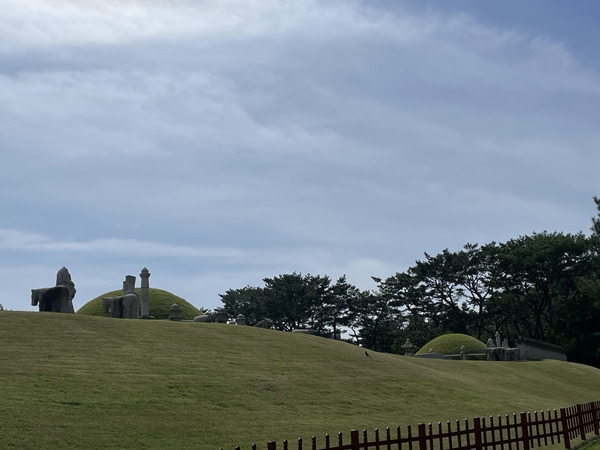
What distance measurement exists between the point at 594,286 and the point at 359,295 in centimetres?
3156

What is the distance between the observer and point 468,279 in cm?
9512

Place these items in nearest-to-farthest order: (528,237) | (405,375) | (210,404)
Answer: (210,404), (405,375), (528,237)

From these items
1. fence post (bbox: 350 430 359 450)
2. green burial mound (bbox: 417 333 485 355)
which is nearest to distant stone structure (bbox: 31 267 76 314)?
fence post (bbox: 350 430 359 450)

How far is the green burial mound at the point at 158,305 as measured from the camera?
183 feet

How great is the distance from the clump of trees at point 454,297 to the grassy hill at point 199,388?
41.5m

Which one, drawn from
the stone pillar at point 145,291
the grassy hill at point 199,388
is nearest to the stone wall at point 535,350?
the grassy hill at point 199,388

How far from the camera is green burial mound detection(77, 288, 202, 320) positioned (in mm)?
55781

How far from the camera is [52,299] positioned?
36906 mm

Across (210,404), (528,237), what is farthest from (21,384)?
(528,237)

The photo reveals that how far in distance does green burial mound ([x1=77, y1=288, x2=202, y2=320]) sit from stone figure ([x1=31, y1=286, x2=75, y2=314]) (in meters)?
17.3

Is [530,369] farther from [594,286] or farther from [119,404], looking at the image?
[119,404]

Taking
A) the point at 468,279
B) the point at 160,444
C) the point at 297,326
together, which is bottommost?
the point at 160,444

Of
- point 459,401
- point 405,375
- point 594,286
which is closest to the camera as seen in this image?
point 459,401

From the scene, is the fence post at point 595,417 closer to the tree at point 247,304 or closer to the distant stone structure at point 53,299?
the distant stone structure at point 53,299
